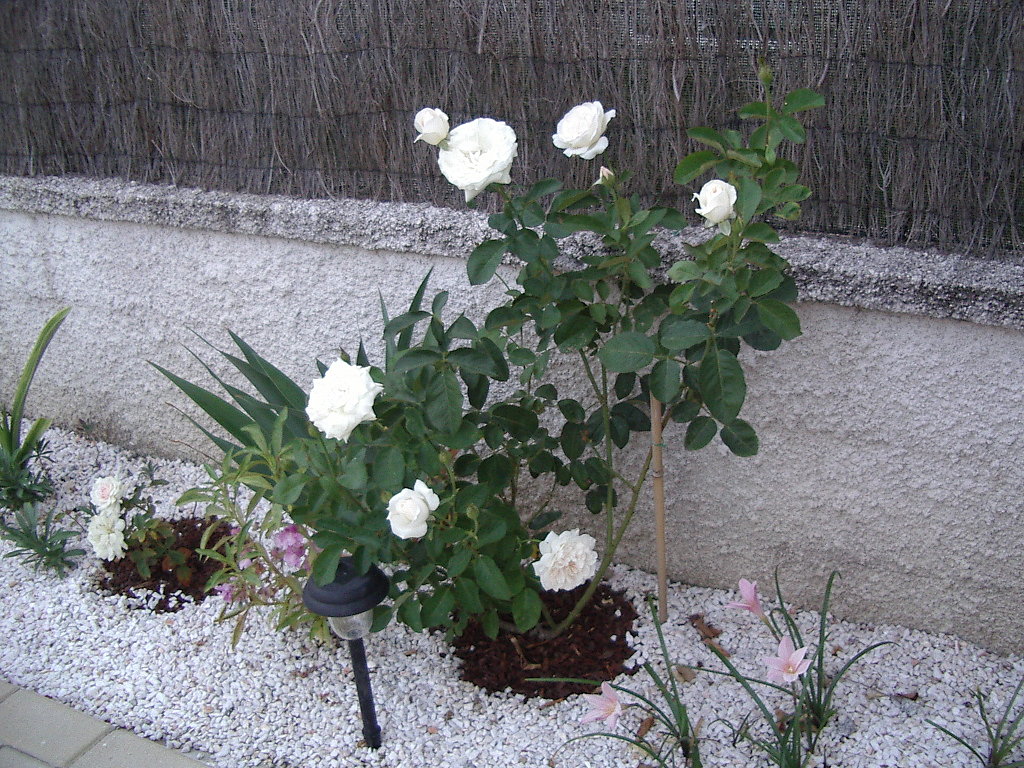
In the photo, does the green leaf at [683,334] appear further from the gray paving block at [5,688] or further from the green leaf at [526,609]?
the gray paving block at [5,688]

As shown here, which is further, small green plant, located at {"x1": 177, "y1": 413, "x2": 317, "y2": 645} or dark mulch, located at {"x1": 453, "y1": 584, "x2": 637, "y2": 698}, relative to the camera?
dark mulch, located at {"x1": 453, "y1": 584, "x2": 637, "y2": 698}

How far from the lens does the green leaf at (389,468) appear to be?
5.59 feet

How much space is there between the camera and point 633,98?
2.03 meters

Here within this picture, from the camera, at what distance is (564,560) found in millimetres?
1907

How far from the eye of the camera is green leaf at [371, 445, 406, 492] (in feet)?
5.59

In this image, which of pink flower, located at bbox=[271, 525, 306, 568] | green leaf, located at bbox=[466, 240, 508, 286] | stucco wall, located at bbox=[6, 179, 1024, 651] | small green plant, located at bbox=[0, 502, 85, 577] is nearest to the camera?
green leaf, located at bbox=[466, 240, 508, 286]

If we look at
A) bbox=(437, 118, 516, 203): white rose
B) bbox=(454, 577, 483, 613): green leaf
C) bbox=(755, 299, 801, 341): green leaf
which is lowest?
bbox=(454, 577, 483, 613): green leaf

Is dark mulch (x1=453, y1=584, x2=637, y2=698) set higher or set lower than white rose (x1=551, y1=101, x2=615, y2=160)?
lower

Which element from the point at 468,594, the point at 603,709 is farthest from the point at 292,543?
the point at 603,709

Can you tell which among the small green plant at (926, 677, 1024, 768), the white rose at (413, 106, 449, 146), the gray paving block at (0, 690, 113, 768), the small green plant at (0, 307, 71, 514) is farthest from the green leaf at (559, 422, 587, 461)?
the small green plant at (0, 307, 71, 514)

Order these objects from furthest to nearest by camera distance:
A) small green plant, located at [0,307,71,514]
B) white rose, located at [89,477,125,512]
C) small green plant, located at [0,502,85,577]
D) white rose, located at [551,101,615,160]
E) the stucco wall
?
small green plant, located at [0,307,71,514] < small green plant, located at [0,502,85,577] < white rose, located at [89,477,125,512] < the stucco wall < white rose, located at [551,101,615,160]

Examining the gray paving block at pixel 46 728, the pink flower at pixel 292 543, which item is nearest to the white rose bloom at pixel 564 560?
the pink flower at pixel 292 543

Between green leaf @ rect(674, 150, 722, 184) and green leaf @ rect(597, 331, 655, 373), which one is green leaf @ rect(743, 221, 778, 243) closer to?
green leaf @ rect(674, 150, 722, 184)

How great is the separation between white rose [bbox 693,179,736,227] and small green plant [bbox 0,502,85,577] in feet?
6.65
